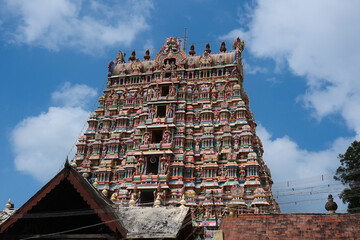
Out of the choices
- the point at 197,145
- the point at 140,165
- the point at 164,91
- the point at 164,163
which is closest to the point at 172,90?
the point at 164,91

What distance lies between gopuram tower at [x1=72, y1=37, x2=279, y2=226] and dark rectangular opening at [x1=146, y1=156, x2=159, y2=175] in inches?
4.4

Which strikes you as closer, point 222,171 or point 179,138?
point 222,171

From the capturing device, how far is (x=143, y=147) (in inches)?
1592

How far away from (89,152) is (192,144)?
13231 millimetres

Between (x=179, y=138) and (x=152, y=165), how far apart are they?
453cm

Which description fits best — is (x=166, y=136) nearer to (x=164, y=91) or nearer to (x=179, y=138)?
(x=179, y=138)

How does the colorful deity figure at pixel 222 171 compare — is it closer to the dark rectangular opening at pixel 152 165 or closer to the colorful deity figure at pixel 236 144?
the colorful deity figure at pixel 236 144

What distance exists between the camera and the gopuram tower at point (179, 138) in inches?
1446

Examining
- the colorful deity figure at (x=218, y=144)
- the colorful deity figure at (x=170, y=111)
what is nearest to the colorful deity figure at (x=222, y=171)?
the colorful deity figure at (x=218, y=144)

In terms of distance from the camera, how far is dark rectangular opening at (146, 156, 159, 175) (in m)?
40.1

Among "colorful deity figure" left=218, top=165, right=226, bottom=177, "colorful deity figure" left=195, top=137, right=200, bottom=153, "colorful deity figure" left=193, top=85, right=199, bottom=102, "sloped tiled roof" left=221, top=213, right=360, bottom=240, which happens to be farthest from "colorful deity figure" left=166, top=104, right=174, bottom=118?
"sloped tiled roof" left=221, top=213, right=360, bottom=240

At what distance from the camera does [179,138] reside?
4106cm

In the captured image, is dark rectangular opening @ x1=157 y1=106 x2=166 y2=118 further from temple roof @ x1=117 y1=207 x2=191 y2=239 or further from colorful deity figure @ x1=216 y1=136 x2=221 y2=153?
temple roof @ x1=117 y1=207 x2=191 y2=239

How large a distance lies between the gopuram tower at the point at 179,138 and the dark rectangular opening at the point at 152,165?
0.37 feet
